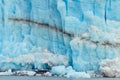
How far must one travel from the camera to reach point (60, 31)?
13797 mm

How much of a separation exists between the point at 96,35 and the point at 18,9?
2.45 m

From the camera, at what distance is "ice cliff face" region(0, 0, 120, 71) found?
43.5ft

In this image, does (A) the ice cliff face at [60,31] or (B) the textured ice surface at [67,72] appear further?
(A) the ice cliff face at [60,31]

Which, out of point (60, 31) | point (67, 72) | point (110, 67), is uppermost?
point (60, 31)

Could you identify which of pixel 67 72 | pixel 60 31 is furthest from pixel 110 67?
pixel 60 31

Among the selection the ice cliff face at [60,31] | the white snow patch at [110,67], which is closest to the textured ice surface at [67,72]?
the ice cliff face at [60,31]

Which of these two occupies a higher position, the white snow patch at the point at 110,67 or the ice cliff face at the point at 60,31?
the ice cliff face at the point at 60,31

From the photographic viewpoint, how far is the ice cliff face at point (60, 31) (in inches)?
522

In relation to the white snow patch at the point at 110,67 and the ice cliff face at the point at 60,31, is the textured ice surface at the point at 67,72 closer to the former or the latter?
the ice cliff face at the point at 60,31

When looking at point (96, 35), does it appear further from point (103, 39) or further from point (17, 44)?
point (17, 44)

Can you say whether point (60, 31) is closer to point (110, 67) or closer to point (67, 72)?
point (67, 72)

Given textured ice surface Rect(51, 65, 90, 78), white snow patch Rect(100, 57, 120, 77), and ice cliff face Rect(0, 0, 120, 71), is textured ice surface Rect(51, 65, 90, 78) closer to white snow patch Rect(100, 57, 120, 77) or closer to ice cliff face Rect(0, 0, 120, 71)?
ice cliff face Rect(0, 0, 120, 71)

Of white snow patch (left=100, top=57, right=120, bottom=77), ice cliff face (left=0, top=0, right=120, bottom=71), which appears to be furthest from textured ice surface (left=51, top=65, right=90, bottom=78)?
white snow patch (left=100, top=57, right=120, bottom=77)

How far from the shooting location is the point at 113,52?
1319cm
